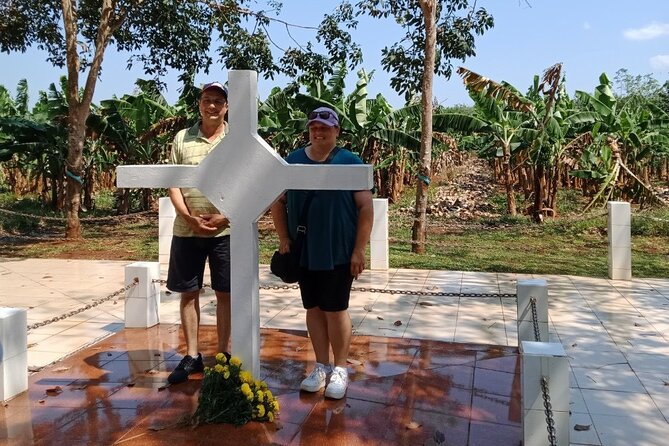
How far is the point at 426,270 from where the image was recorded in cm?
887

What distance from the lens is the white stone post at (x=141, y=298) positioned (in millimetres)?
5277

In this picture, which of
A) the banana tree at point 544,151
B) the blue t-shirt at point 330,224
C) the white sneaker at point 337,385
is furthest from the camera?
the banana tree at point 544,151

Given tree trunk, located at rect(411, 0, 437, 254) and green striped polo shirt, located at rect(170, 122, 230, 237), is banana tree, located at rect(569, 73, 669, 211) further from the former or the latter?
green striped polo shirt, located at rect(170, 122, 230, 237)

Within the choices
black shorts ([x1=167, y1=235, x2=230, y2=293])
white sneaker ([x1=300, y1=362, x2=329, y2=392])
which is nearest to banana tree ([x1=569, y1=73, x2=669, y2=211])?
white sneaker ([x1=300, y1=362, x2=329, y2=392])

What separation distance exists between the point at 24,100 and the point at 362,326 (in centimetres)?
1854

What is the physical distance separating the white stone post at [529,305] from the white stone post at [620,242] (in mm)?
4372

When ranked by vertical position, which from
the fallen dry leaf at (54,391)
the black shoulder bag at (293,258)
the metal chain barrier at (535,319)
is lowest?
the fallen dry leaf at (54,391)

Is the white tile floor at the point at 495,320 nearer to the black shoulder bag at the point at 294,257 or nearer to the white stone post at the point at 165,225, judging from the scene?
the white stone post at the point at 165,225

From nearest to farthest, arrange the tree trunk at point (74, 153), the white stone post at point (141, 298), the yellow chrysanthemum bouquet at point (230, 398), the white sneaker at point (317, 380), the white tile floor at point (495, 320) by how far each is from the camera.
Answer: the yellow chrysanthemum bouquet at point (230, 398) → the white sneaker at point (317, 380) → the white tile floor at point (495, 320) → the white stone post at point (141, 298) → the tree trunk at point (74, 153)

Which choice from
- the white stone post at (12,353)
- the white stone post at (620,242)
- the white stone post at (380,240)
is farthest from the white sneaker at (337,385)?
the white stone post at (620,242)

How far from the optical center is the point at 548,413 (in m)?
2.58

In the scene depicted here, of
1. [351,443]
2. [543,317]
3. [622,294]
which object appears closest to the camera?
[351,443]

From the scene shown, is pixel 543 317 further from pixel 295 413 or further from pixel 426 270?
pixel 426 270

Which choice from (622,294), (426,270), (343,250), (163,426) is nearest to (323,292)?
(343,250)
